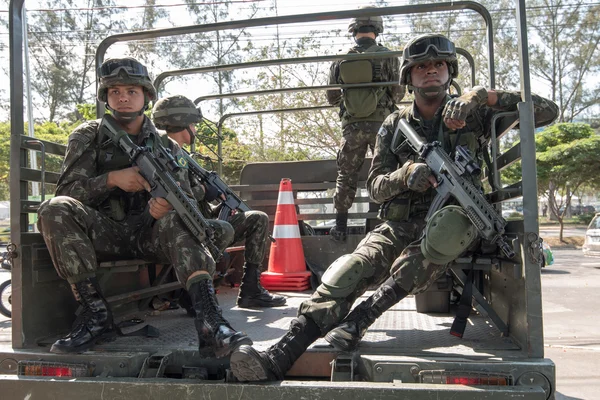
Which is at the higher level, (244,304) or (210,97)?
(210,97)

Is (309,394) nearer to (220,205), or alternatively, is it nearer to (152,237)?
(152,237)

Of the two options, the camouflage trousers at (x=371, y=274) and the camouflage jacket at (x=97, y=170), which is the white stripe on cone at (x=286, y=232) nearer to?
the camouflage jacket at (x=97, y=170)

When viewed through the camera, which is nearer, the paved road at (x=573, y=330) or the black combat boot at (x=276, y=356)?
the black combat boot at (x=276, y=356)

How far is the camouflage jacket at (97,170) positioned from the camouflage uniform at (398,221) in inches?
45.1

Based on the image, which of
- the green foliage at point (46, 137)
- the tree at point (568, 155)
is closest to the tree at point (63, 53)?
the green foliage at point (46, 137)

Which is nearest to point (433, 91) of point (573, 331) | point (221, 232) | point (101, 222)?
point (221, 232)

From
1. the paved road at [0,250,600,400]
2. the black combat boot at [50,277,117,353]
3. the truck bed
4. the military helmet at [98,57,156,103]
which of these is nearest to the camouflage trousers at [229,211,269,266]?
the truck bed

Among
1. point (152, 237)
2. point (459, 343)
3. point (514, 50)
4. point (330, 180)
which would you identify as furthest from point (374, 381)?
point (514, 50)

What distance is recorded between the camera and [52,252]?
2.59 meters

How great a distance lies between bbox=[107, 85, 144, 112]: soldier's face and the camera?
318cm

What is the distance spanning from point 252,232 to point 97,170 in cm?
122

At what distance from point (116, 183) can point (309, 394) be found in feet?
5.20

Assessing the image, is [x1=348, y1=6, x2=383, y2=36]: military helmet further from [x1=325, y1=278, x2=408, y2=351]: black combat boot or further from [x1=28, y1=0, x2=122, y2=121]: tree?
[x1=28, y1=0, x2=122, y2=121]: tree

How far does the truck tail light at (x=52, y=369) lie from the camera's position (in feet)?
7.61
